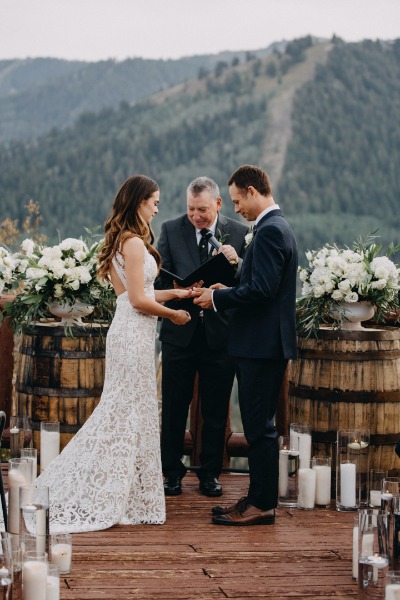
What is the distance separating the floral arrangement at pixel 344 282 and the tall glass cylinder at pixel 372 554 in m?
1.81

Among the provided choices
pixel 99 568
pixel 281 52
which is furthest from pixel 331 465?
pixel 281 52

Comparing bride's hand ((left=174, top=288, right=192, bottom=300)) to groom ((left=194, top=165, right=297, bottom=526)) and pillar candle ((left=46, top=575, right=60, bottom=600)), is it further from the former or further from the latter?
pillar candle ((left=46, top=575, right=60, bottom=600))

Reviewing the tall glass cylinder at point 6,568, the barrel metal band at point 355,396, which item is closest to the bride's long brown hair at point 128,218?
the barrel metal band at point 355,396

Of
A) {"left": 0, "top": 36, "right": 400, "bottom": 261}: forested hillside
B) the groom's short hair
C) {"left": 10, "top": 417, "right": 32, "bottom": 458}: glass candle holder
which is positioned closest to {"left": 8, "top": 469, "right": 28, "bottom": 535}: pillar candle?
{"left": 10, "top": 417, "right": 32, "bottom": 458}: glass candle holder

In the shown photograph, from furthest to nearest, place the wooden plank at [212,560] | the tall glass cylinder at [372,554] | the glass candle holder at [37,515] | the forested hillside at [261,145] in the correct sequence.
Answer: the forested hillside at [261,145] → the wooden plank at [212,560] → the glass candle holder at [37,515] → the tall glass cylinder at [372,554]

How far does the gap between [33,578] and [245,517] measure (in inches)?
71.7

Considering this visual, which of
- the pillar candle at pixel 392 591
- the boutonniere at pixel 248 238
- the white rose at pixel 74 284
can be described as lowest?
the pillar candle at pixel 392 591

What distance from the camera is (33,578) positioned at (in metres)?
3.19

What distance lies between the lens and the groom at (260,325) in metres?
4.62

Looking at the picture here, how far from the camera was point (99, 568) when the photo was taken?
13.3ft

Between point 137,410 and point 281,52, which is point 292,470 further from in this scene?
point 281,52

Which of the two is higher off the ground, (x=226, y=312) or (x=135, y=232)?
(x=135, y=232)

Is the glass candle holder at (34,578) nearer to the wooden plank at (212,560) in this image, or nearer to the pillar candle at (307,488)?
the wooden plank at (212,560)

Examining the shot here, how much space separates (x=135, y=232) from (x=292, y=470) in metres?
1.76
